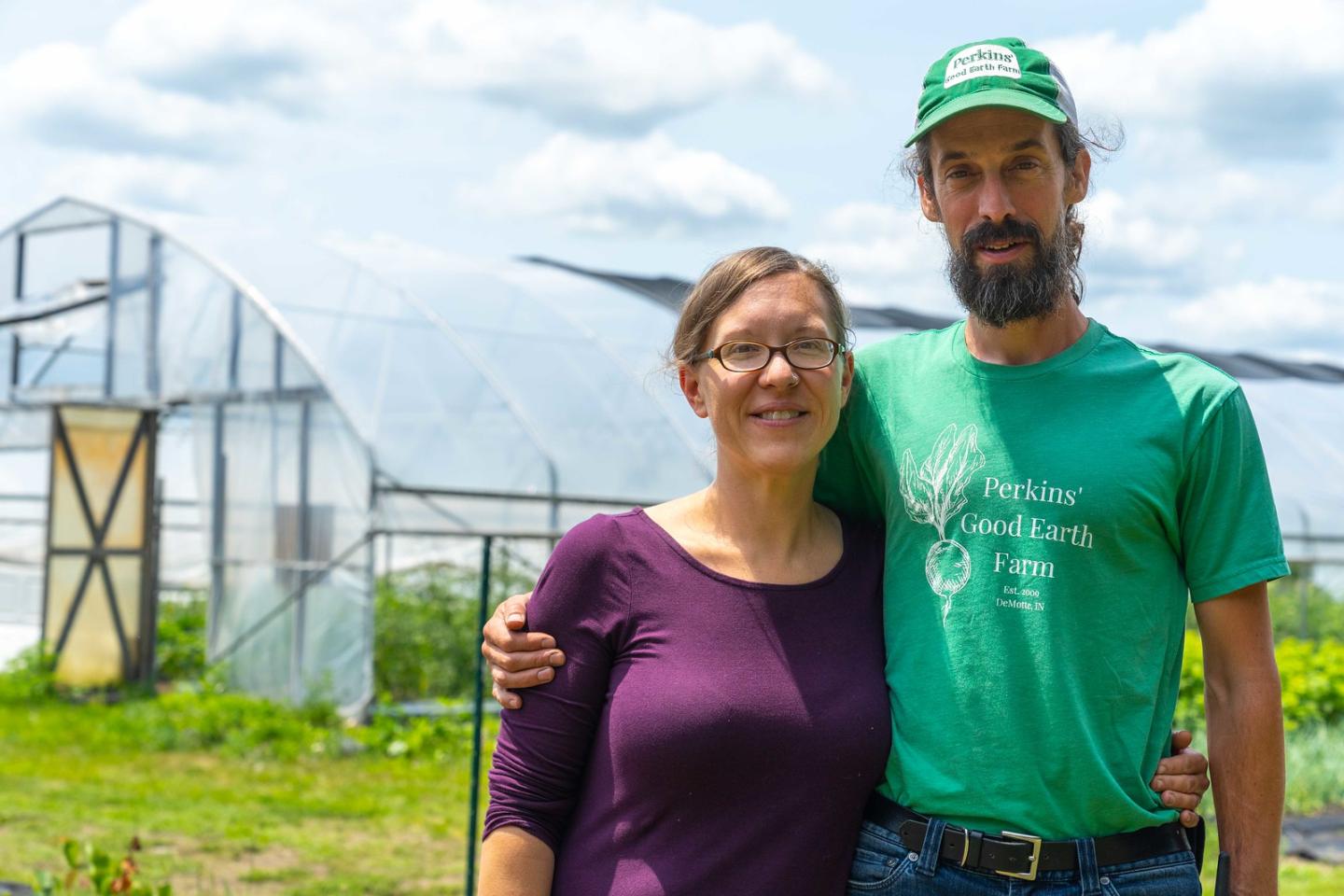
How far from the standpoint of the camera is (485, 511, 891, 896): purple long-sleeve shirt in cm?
216

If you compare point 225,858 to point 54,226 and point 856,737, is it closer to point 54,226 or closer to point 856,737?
point 856,737

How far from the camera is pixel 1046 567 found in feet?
6.87

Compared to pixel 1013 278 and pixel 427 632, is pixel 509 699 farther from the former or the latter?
pixel 427 632

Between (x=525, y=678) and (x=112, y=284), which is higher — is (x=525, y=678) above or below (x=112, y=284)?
below

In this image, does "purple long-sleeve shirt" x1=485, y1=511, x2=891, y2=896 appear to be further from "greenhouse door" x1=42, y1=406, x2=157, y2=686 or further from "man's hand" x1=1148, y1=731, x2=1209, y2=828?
"greenhouse door" x1=42, y1=406, x2=157, y2=686

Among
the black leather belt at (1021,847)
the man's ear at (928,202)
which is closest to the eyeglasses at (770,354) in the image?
the man's ear at (928,202)

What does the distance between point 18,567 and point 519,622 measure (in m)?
13.1

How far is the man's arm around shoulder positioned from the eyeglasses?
2.14 ft

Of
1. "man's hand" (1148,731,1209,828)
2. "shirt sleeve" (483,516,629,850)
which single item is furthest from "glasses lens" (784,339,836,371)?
"man's hand" (1148,731,1209,828)

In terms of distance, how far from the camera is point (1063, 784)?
6.75ft

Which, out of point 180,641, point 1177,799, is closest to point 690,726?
point 1177,799

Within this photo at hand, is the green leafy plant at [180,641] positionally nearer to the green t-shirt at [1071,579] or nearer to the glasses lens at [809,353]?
the glasses lens at [809,353]

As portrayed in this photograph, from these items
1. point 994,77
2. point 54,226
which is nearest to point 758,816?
point 994,77

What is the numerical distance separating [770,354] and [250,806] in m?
6.30
